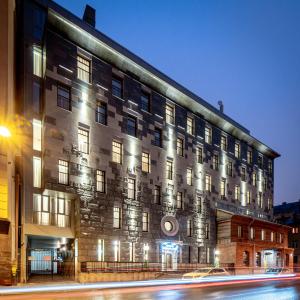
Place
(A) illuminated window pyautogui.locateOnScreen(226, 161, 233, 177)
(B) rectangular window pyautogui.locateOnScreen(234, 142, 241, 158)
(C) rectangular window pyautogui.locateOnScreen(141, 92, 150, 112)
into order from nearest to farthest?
(C) rectangular window pyautogui.locateOnScreen(141, 92, 150, 112) < (A) illuminated window pyautogui.locateOnScreen(226, 161, 233, 177) < (B) rectangular window pyautogui.locateOnScreen(234, 142, 241, 158)

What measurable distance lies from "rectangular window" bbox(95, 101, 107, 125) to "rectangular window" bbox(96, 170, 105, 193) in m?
4.15

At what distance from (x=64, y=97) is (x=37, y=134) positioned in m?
3.75

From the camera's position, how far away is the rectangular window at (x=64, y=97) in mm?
34956

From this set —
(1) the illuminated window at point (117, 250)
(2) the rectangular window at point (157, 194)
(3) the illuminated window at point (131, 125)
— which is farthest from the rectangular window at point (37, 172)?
(2) the rectangular window at point (157, 194)

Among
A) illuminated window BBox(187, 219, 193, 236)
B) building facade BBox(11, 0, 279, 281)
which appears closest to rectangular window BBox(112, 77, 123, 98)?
building facade BBox(11, 0, 279, 281)

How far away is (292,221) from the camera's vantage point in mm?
99812

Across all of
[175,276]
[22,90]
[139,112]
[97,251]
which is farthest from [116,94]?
[175,276]

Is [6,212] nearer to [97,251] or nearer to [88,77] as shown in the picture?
[97,251]

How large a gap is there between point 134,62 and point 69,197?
45.1 ft

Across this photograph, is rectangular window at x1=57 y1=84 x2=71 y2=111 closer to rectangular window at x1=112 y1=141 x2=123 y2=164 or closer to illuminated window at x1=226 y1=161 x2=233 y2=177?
rectangular window at x1=112 y1=141 x2=123 y2=164

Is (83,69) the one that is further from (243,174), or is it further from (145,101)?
(243,174)

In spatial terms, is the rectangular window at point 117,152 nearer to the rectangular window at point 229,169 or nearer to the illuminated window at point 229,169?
the illuminated window at point 229,169

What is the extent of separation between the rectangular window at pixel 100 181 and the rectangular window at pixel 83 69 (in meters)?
7.53

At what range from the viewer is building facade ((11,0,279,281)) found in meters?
33.3
